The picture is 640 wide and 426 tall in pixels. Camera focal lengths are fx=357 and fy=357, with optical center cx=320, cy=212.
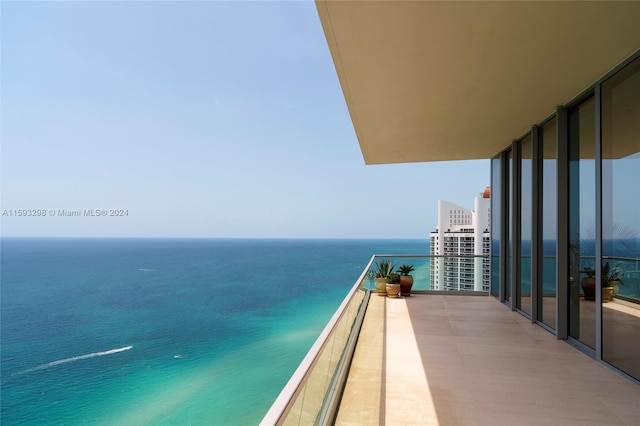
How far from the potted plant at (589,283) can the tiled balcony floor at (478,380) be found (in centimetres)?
75

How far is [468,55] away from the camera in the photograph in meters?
3.18

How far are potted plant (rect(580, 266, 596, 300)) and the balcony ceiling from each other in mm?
2143

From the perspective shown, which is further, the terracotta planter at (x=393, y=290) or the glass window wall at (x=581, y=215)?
the terracotta planter at (x=393, y=290)

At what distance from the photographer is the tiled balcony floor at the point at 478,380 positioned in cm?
302

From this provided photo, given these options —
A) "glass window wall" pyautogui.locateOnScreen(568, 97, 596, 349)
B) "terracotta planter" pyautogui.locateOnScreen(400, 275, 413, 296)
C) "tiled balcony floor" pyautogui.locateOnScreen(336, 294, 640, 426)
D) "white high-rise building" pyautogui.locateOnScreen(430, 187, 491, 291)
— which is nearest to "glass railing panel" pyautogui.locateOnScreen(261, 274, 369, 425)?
"tiled balcony floor" pyautogui.locateOnScreen(336, 294, 640, 426)

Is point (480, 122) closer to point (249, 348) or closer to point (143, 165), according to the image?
point (249, 348)

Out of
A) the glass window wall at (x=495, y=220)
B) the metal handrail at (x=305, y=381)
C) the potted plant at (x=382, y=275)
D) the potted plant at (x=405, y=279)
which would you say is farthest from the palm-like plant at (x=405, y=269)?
the metal handrail at (x=305, y=381)

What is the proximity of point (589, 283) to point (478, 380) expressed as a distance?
1.88m

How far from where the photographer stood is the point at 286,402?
125 centimetres

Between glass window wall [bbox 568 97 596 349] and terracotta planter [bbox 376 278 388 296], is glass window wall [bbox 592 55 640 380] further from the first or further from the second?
terracotta planter [bbox 376 278 388 296]

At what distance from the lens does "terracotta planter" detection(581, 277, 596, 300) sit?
4.14 m

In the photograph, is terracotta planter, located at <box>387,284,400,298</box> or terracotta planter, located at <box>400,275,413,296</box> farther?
terracotta planter, located at <box>400,275,413,296</box>

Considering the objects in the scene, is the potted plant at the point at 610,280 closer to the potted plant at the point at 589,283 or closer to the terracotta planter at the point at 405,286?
the potted plant at the point at 589,283

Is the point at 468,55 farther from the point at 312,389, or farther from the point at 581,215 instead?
the point at 312,389
